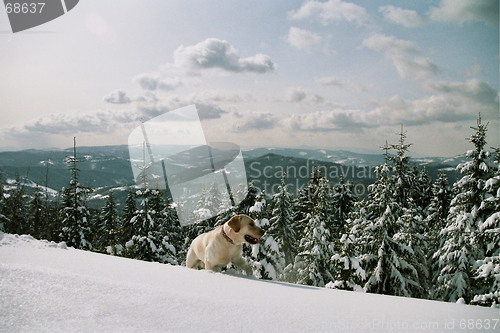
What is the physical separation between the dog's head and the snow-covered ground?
2285mm

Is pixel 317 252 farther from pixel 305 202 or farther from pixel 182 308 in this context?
pixel 182 308

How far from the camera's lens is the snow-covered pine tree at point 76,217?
24406 mm

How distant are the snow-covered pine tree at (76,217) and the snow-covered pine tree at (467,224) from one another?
23.8 m

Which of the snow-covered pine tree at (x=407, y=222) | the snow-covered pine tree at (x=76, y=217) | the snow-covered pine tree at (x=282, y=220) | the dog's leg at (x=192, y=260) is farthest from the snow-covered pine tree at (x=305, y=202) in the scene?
the dog's leg at (x=192, y=260)

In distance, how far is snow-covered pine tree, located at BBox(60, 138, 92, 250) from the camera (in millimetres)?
24406

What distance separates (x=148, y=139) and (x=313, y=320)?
313 inches

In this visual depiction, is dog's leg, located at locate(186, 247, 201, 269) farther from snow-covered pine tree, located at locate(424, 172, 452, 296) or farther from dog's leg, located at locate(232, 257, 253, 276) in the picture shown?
snow-covered pine tree, located at locate(424, 172, 452, 296)

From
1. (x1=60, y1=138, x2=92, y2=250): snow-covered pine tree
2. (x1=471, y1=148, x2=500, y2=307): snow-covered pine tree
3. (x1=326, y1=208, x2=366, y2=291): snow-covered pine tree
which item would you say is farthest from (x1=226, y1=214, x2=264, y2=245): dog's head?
(x1=60, y1=138, x2=92, y2=250): snow-covered pine tree

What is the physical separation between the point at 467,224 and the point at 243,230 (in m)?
16.6

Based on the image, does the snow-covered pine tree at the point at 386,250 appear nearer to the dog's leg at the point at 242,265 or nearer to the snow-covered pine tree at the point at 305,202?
the snow-covered pine tree at the point at 305,202

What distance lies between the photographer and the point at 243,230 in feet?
19.6

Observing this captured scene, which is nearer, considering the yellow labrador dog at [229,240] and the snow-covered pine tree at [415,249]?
the yellow labrador dog at [229,240]

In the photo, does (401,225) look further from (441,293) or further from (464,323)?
(464,323)

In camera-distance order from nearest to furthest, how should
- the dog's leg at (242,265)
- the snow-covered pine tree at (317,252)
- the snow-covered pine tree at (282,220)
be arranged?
the dog's leg at (242,265)
the snow-covered pine tree at (317,252)
the snow-covered pine tree at (282,220)
